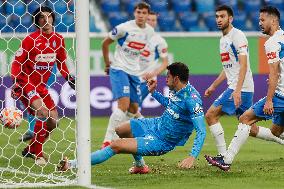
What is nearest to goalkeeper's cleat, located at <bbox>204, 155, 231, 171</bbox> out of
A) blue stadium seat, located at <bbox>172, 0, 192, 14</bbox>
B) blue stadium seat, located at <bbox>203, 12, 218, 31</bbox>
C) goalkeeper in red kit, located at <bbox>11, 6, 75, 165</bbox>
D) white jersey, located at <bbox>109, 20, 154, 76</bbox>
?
goalkeeper in red kit, located at <bbox>11, 6, 75, 165</bbox>

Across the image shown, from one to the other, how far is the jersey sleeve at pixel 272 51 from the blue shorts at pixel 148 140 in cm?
137

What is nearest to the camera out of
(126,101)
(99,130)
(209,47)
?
(126,101)

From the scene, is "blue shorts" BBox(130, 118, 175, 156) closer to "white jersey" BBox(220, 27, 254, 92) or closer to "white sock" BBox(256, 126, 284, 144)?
"white jersey" BBox(220, 27, 254, 92)

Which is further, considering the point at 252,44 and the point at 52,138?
the point at 252,44

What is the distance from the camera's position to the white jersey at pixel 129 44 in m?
12.7

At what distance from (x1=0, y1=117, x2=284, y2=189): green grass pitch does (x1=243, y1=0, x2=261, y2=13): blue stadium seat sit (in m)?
9.86

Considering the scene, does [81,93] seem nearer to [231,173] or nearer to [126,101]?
[231,173]

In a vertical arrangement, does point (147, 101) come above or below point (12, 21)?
below

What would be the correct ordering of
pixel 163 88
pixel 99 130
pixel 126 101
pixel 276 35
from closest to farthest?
pixel 276 35 < pixel 126 101 < pixel 99 130 < pixel 163 88

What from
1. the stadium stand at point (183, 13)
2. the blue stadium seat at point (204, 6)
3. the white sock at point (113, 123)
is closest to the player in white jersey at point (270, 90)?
the white sock at point (113, 123)

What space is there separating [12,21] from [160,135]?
1039 cm

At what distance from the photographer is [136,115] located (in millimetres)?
13352

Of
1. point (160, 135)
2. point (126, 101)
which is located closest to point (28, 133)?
point (126, 101)

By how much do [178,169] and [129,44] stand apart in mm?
3775
